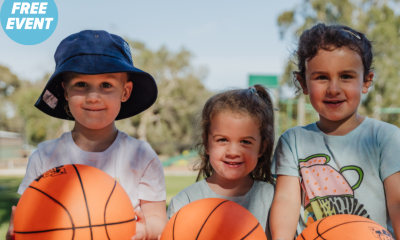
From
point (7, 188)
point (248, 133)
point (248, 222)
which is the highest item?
point (248, 133)

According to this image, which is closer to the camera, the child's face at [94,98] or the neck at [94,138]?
the child's face at [94,98]

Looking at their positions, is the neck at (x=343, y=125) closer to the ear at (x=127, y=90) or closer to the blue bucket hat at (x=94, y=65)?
the blue bucket hat at (x=94, y=65)

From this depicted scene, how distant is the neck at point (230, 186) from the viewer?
2477 mm

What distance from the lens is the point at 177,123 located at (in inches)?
1289

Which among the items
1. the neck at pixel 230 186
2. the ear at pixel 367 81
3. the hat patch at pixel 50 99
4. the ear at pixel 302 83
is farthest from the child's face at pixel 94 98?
the ear at pixel 367 81

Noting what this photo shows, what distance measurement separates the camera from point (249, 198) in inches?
95.4

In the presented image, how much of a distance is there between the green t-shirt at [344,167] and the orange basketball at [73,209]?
1.19 m

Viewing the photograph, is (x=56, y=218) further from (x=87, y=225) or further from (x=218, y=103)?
(x=218, y=103)

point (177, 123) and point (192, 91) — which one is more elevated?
point (192, 91)

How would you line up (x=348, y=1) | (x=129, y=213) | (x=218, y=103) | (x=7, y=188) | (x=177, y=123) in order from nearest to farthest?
(x=129, y=213)
(x=218, y=103)
(x=7, y=188)
(x=348, y=1)
(x=177, y=123)

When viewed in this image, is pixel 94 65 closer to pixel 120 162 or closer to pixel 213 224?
pixel 120 162

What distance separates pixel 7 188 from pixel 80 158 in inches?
352

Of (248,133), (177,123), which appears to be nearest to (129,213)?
(248,133)

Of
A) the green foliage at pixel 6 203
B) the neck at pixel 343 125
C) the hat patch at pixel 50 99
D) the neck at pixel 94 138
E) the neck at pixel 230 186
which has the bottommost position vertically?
the green foliage at pixel 6 203
